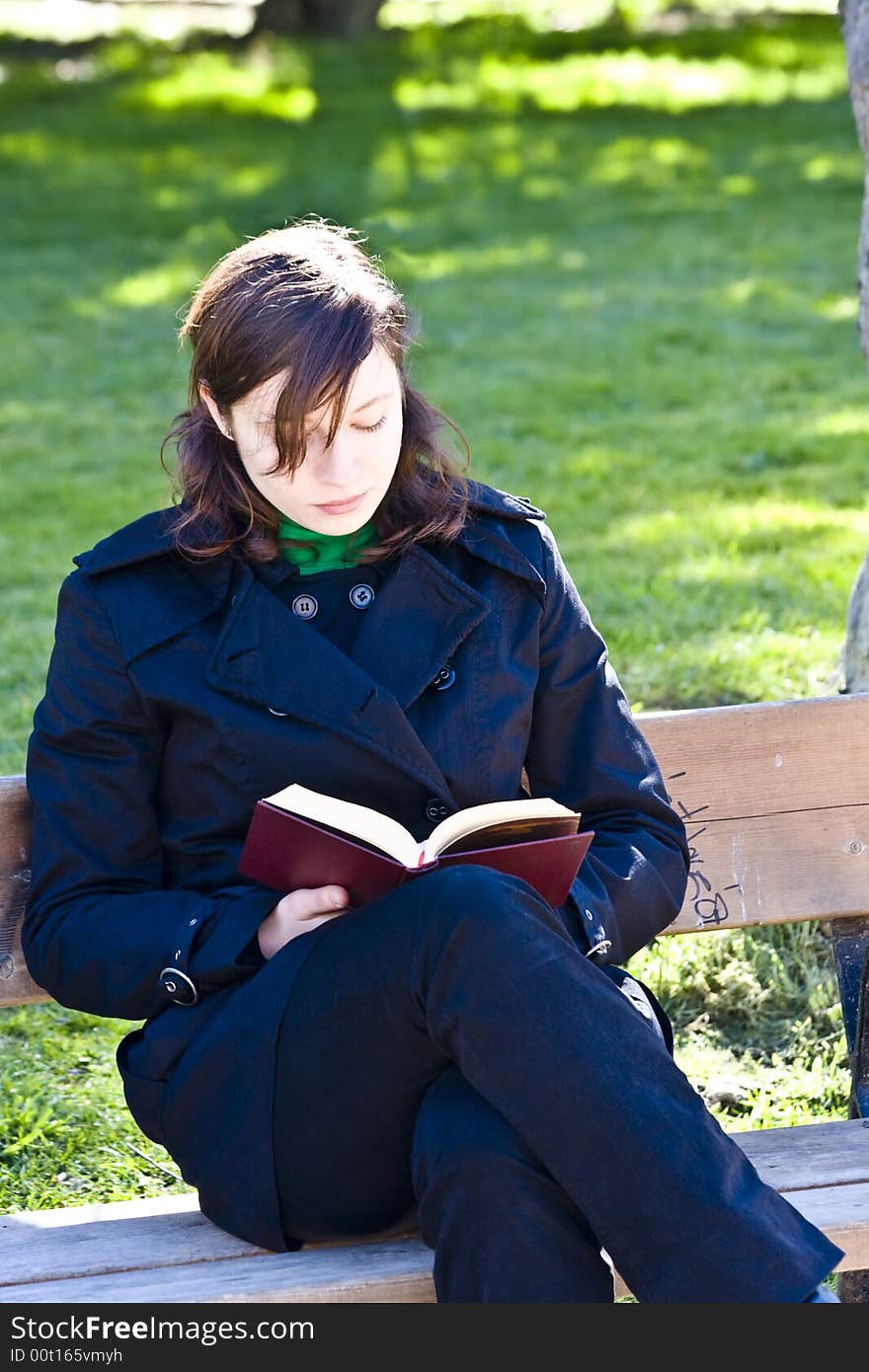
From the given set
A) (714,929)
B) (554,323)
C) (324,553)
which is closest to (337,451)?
(324,553)

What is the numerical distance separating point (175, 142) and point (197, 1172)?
474 inches

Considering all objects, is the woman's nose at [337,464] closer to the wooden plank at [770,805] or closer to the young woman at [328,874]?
the young woman at [328,874]

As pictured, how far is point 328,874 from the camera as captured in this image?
2.46 metres

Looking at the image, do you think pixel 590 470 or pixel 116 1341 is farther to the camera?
pixel 590 470

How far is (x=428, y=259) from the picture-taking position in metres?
10.3

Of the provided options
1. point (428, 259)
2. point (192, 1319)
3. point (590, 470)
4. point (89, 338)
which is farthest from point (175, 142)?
point (192, 1319)

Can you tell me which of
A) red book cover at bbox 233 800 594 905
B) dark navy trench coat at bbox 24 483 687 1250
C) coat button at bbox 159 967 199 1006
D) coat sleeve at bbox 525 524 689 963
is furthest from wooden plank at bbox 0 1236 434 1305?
coat sleeve at bbox 525 524 689 963

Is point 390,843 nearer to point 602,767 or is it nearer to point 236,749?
point 236,749

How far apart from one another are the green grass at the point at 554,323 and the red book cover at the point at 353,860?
93 cm

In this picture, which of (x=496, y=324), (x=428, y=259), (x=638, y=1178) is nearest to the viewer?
(x=638, y=1178)

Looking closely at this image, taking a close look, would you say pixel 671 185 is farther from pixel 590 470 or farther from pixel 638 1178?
pixel 638 1178

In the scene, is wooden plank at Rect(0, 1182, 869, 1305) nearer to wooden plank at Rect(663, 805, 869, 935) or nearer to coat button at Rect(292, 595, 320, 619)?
wooden plank at Rect(663, 805, 869, 935)

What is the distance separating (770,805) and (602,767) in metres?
0.48

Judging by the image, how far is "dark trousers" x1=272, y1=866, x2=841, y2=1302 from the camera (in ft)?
7.07
